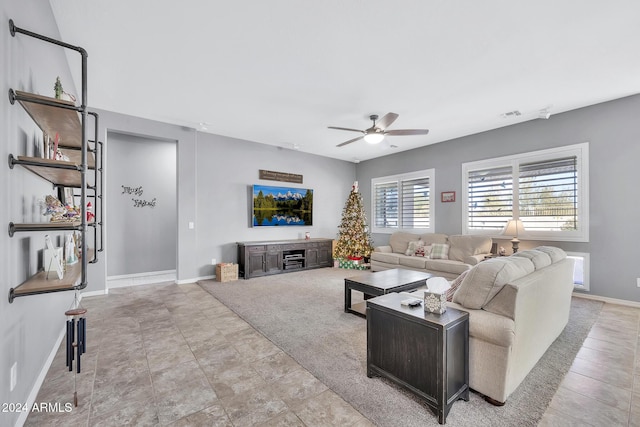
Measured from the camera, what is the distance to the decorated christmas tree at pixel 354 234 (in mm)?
6812

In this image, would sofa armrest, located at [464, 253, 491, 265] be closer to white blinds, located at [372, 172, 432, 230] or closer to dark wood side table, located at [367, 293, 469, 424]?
white blinds, located at [372, 172, 432, 230]

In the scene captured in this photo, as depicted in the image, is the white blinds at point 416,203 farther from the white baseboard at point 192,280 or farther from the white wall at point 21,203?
the white wall at point 21,203

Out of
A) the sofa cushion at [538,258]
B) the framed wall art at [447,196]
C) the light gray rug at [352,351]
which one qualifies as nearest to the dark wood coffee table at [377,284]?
the light gray rug at [352,351]

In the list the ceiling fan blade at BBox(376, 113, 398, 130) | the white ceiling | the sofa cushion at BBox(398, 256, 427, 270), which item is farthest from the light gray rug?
the white ceiling

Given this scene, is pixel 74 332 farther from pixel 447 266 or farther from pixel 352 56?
pixel 447 266

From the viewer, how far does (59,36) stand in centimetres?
266

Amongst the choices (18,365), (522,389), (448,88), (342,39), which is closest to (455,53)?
(448,88)

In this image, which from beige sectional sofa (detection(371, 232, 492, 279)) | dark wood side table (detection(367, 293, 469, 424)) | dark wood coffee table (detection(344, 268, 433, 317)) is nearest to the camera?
dark wood side table (detection(367, 293, 469, 424))

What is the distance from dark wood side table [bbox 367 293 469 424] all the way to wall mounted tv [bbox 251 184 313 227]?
15.0 feet

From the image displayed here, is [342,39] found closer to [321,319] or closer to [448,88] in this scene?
[448,88]

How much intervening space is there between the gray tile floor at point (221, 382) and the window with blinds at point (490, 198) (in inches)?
87.3

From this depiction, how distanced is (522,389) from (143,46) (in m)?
4.53

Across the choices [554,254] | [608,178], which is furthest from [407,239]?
[554,254]

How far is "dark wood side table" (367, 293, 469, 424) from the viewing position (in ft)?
5.64
